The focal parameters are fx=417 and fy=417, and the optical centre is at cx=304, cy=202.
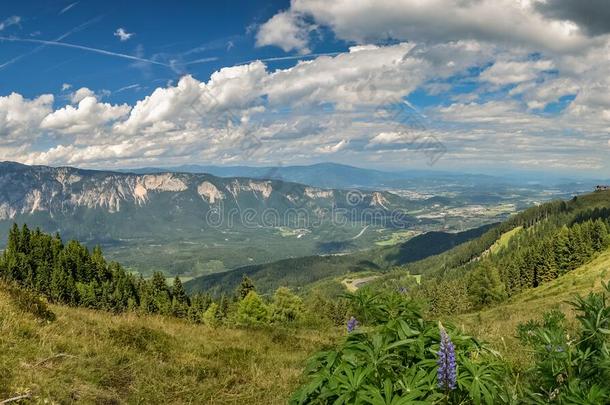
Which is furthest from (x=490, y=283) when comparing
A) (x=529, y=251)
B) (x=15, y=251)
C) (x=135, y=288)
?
(x=15, y=251)

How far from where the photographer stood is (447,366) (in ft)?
12.9

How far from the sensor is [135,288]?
3472 inches

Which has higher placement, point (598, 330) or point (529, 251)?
point (598, 330)

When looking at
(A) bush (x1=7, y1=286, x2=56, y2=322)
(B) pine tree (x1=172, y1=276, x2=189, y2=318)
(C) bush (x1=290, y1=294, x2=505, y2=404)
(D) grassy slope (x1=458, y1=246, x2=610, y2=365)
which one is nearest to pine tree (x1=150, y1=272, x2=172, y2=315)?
(B) pine tree (x1=172, y1=276, x2=189, y2=318)

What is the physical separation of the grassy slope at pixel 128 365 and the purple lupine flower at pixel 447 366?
5.90 meters

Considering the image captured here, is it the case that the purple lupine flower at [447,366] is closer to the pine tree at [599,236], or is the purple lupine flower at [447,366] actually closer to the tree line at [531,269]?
the tree line at [531,269]

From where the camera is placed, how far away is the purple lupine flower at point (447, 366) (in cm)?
386

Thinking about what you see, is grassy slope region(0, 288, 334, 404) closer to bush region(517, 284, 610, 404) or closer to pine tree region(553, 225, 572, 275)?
bush region(517, 284, 610, 404)

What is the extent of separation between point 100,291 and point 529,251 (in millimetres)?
109586

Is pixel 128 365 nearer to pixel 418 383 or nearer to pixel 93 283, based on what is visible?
pixel 418 383

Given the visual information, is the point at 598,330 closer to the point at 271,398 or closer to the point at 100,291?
the point at 271,398

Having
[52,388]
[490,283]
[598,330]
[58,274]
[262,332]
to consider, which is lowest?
[490,283]

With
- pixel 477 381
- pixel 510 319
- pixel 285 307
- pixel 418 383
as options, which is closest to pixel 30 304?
pixel 418 383

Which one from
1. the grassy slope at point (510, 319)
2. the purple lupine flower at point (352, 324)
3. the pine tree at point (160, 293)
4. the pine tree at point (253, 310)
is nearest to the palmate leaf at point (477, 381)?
the grassy slope at point (510, 319)
